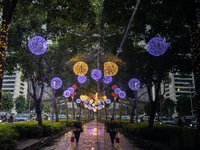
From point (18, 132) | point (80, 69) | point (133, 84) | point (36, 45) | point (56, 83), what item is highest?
point (36, 45)

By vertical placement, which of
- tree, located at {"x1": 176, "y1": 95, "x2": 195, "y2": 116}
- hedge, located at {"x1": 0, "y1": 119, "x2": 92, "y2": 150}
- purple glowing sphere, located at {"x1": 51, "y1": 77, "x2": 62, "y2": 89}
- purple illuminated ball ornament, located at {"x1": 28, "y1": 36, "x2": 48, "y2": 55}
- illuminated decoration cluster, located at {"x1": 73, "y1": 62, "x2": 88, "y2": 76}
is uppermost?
purple illuminated ball ornament, located at {"x1": 28, "y1": 36, "x2": 48, "y2": 55}

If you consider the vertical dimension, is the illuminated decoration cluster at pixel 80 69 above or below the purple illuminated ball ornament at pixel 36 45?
below

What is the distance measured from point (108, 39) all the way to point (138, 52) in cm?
211

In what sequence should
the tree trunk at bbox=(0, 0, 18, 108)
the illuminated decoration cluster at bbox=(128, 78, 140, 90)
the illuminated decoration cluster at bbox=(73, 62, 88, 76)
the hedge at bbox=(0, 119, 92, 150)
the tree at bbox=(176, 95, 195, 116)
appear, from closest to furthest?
the tree trunk at bbox=(0, 0, 18, 108) → the hedge at bbox=(0, 119, 92, 150) → the tree at bbox=(176, 95, 195, 116) → the illuminated decoration cluster at bbox=(128, 78, 140, 90) → the illuminated decoration cluster at bbox=(73, 62, 88, 76)

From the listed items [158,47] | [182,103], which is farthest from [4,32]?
[182,103]

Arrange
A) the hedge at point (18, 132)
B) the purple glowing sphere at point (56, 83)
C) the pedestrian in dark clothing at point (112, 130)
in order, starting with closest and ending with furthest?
the hedge at point (18, 132)
the pedestrian in dark clothing at point (112, 130)
the purple glowing sphere at point (56, 83)

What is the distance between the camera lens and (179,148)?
4949mm

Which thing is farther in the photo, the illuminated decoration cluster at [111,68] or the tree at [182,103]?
the illuminated decoration cluster at [111,68]

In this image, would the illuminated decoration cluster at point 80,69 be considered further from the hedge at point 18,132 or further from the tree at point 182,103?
the tree at point 182,103

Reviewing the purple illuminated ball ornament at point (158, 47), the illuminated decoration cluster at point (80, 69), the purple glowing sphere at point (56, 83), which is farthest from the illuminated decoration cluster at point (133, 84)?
the purple glowing sphere at point (56, 83)

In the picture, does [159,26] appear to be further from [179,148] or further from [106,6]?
[179,148]

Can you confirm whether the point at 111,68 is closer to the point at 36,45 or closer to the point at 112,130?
the point at 112,130

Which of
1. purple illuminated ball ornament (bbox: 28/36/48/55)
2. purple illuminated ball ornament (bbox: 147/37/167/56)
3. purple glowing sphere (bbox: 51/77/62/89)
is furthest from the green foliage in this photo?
purple illuminated ball ornament (bbox: 147/37/167/56)

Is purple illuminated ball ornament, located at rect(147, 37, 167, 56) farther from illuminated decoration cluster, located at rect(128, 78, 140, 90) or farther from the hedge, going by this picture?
the hedge
